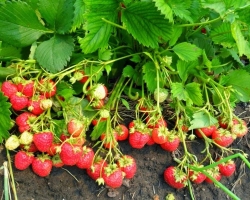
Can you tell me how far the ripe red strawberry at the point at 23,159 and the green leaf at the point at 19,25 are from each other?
0.40m

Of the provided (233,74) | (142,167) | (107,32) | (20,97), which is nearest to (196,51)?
(233,74)

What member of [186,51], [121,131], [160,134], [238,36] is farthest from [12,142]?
[238,36]

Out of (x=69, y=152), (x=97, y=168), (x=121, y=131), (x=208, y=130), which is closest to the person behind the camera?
(x=69, y=152)

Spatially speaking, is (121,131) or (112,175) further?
(121,131)

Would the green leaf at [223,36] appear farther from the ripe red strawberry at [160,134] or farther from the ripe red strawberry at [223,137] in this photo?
the ripe red strawberry at [160,134]

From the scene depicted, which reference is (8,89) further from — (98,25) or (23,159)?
(98,25)

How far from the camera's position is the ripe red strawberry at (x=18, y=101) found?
144 cm

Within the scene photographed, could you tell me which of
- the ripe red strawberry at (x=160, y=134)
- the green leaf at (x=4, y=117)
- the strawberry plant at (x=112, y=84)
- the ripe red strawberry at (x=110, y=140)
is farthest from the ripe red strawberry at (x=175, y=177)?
the green leaf at (x=4, y=117)

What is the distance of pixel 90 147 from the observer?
5.34ft

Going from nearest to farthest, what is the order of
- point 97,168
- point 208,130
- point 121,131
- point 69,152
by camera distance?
1. point 69,152
2. point 97,168
3. point 121,131
4. point 208,130

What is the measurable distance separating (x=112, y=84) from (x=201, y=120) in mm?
400

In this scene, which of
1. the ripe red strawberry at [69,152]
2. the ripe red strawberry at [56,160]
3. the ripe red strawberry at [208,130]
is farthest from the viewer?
the ripe red strawberry at [208,130]

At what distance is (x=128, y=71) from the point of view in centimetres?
169

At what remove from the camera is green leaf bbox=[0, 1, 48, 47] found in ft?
5.02
